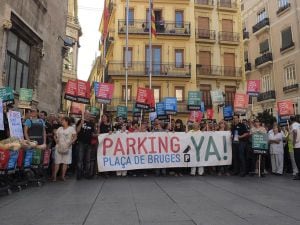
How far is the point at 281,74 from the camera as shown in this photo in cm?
3381

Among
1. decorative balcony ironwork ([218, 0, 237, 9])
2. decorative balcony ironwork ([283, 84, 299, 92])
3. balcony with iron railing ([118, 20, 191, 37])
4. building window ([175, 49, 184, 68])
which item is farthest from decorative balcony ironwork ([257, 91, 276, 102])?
decorative balcony ironwork ([218, 0, 237, 9])

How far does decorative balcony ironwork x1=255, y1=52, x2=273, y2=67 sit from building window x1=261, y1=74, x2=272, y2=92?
149 centimetres

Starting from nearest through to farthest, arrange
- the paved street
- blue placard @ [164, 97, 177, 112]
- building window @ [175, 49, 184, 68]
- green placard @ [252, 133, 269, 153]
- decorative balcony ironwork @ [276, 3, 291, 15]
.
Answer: the paved street → green placard @ [252, 133, 269, 153] → blue placard @ [164, 97, 177, 112] → decorative balcony ironwork @ [276, 3, 291, 15] → building window @ [175, 49, 184, 68]

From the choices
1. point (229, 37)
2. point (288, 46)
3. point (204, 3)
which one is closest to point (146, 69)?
point (229, 37)

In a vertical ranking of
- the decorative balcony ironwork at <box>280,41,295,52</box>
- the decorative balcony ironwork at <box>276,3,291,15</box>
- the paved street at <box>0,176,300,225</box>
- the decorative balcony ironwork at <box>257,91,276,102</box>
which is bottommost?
the paved street at <box>0,176,300,225</box>

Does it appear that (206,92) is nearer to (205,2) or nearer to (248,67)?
(248,67)

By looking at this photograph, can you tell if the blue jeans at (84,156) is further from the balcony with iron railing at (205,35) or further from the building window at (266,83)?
the balcony with iron railing at (205,35)

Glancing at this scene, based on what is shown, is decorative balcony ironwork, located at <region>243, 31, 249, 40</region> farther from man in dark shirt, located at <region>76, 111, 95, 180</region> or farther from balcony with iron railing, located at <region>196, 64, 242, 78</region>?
man in dark shirt, located at <region>76, 111, 95, 180</region>

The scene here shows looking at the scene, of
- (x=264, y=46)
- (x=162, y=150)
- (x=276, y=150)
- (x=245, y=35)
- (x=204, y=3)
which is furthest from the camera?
(x=245, y=35)

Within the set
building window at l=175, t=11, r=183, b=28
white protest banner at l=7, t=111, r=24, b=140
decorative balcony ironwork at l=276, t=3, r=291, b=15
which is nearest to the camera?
white protest banner at l=7, t=111, r=24, b=140

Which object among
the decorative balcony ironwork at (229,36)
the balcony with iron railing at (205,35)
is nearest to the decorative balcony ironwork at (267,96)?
the decorative balcony ironwork at (229,36)

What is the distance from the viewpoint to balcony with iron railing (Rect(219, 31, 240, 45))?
3834 cm

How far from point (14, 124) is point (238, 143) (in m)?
6.91

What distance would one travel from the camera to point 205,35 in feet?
124
